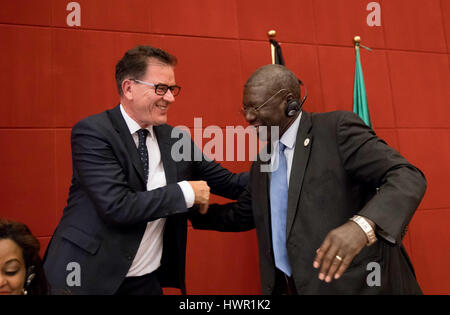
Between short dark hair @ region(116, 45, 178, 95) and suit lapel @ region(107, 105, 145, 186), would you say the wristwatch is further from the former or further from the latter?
short dark hair @ region(116, 45, 178, 95)

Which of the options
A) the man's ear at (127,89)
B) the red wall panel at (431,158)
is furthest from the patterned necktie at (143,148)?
the red wall panel at (431,158)

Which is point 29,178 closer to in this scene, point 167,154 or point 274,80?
point 167,154

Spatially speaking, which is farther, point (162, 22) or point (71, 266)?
point (162, 22)

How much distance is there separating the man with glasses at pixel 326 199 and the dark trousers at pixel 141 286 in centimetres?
46

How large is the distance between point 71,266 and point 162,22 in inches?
80.9

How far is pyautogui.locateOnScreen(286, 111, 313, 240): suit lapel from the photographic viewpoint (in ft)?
4.37

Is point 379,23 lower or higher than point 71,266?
higher

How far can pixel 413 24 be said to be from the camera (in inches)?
137

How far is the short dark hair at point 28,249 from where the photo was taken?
1.30 metres

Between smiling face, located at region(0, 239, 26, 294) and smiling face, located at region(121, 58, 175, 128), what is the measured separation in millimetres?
700

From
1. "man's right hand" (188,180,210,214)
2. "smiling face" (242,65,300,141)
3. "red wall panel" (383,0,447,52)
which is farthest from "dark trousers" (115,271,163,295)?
"red wall panel" (383,0,447,52)

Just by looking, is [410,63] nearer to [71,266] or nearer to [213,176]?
[213,176]

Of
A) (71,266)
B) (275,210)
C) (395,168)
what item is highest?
(395,168)
